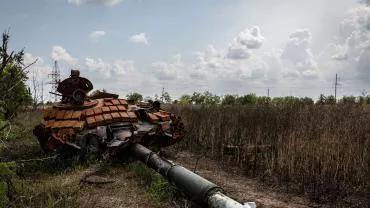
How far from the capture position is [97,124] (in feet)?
28.6

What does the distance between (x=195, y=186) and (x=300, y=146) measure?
2840mm

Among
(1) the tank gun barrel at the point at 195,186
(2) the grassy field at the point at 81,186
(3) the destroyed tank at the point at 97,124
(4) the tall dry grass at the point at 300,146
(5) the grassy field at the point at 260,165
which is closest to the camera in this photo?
(1) the tank gun barrel at the point at 195,186

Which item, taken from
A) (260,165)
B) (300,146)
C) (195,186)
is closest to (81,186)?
(195,186)

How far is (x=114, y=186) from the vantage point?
6832 millimetres

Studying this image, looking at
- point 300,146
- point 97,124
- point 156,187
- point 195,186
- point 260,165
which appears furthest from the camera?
point 97,124

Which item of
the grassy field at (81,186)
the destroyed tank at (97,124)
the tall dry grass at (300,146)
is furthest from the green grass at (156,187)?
the tall dry grass at (300,146)

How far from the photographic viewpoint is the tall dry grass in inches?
277

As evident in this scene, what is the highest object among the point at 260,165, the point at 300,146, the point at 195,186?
the point at 300,146

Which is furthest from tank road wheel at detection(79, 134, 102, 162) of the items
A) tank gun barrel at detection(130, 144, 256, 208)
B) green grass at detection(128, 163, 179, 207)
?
tank gun barrel at detection(130, 144, 256, 208)

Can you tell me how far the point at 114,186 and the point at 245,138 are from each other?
3.97 m

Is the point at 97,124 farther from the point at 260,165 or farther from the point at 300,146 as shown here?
the point at 300,146

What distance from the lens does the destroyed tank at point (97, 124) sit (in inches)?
331

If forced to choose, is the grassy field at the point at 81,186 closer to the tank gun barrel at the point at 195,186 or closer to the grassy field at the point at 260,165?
the grassy field at the point at 260,165

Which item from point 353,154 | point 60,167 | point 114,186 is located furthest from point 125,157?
point 353,154
